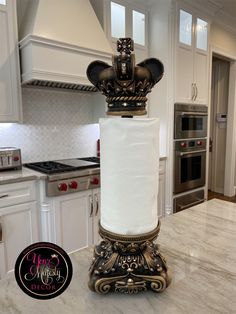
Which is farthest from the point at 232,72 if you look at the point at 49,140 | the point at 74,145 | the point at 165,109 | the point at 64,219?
the point at 64,219

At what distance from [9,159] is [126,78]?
5.89 feet

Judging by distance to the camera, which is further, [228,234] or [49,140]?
→ [49,140]

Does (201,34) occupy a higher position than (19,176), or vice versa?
(201,34)

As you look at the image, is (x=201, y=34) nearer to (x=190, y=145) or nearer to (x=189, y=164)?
(x=190, y=145)

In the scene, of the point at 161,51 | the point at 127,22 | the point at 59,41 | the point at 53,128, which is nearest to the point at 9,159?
the point at 53,128

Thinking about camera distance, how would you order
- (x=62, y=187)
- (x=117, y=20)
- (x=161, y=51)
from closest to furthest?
(x=62, y=187) → (x=117, y=20) → (x=161, y=51)

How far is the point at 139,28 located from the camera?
9.69 feet

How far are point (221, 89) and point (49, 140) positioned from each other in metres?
3.32

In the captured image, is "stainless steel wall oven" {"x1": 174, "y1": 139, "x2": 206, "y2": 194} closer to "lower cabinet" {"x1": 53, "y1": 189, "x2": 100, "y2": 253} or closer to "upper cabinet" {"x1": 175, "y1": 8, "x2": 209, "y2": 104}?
"upper cabinet" {"x1": 175, "y1": 8, "x2": 209, "y2": 104}

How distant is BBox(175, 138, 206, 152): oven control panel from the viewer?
10.1ft

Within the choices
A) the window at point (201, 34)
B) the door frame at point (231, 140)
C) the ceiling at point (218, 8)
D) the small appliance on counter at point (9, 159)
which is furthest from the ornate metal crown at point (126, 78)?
the door frame at point (231, 140)

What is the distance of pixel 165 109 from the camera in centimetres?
302

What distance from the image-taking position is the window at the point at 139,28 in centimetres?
290

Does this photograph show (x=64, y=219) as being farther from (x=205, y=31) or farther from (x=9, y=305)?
(x=205, y=31)
